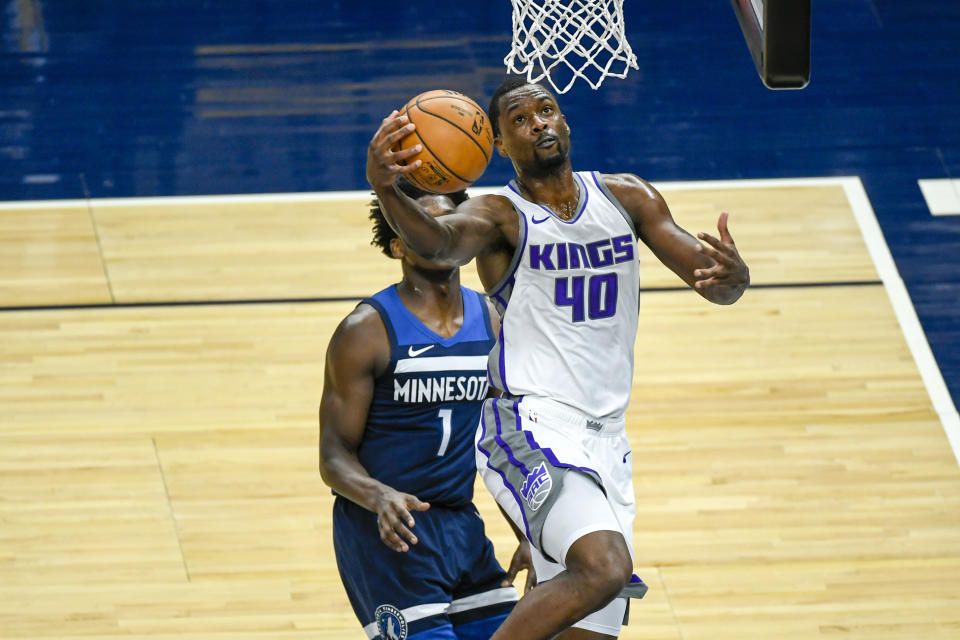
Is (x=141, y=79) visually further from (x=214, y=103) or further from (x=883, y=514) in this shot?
(x=883, y=514)

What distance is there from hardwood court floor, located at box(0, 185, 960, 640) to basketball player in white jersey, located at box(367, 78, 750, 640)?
5.43 ft

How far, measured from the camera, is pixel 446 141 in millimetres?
4199

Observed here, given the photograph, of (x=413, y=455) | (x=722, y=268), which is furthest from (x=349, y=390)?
(x=722, y=268)

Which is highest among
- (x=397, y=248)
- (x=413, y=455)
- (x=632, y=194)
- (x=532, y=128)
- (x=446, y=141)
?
(x=446, y=141)

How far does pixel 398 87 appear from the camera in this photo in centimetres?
957

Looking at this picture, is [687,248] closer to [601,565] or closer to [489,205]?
[489,205]

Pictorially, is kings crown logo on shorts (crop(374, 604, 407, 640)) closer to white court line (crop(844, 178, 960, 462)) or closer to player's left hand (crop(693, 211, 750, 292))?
player's left hand (crop(693, 211, 750, 292))

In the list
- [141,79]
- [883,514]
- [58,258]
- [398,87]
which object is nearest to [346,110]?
[398,87]

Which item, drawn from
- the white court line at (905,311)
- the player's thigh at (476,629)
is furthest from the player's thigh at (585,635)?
the white court line at (905,311)

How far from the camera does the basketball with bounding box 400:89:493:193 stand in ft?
13.7

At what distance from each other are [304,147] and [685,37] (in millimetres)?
3012

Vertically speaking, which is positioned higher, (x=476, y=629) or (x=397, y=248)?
(x=397, y=248)

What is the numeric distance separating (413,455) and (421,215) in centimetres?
90

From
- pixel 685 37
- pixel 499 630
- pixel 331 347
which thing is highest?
pixel 331 347
